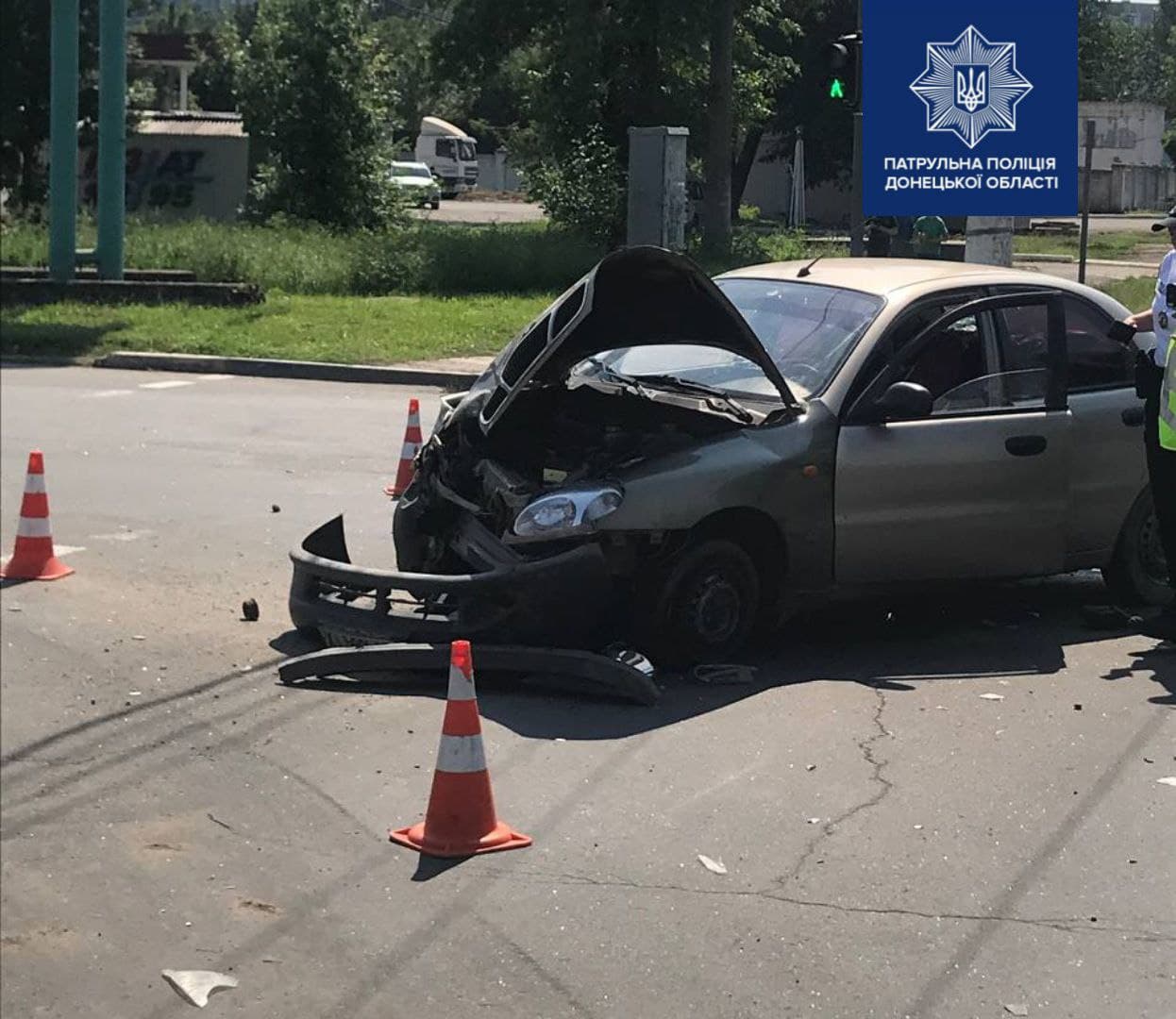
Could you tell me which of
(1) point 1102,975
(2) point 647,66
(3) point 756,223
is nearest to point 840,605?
(1) point 1102,975

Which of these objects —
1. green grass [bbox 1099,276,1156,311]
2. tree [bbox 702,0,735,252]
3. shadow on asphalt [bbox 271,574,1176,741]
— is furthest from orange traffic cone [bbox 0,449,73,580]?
tree [bbox 702,0,735,252]

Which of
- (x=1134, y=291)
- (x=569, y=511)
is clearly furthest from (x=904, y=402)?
(x=1134, y=291)

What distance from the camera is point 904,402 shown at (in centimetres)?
750

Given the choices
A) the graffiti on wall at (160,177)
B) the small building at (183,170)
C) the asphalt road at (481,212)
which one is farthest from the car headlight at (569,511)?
the asphalt road at (481,212)

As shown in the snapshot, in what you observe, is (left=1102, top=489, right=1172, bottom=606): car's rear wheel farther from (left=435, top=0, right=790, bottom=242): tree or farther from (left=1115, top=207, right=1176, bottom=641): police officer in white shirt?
(left=435, top=0, right=790, bottom=242): tree

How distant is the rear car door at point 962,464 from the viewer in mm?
7664

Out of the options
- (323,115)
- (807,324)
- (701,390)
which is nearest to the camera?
(701,390)

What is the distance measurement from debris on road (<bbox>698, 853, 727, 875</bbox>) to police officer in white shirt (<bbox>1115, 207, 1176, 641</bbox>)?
3.30m

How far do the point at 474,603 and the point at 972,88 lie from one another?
8.95m

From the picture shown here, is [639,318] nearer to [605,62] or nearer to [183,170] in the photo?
[605,62]

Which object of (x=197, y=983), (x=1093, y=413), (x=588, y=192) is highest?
(x=588, y=192)

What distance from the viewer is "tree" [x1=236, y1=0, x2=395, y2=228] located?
3388cm

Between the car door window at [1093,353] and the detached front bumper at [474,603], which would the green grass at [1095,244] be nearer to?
the car door window at [1093,353]

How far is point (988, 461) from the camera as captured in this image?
26.0 feet
